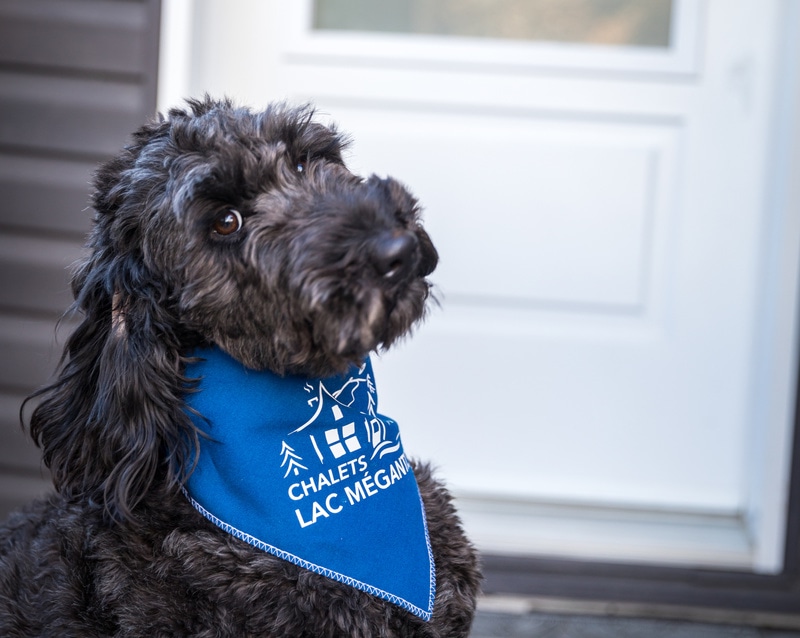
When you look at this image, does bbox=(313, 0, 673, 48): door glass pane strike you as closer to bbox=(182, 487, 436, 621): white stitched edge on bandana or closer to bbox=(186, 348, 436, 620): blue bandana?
bbox=(186, 348, 436, 620): blue bandana

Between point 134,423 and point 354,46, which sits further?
point 354,46

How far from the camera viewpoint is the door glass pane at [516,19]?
2.53m

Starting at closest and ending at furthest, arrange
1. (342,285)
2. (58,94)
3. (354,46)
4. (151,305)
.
Answer: 1. (342,285)
2. (151,305)
3. (58,94)
4. (354,46)

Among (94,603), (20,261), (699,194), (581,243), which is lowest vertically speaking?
(94,603)

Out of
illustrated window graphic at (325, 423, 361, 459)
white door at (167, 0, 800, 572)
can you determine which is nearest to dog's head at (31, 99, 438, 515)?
illustrated window graphic at (325, 423, 361, 459)

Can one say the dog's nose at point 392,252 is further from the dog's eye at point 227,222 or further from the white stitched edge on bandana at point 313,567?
the white stitched edge on bandana at point 313,567

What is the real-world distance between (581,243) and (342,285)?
1.59m

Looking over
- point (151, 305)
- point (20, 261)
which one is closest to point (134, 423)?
point (151, 305)

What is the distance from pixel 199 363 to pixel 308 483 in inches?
9.8

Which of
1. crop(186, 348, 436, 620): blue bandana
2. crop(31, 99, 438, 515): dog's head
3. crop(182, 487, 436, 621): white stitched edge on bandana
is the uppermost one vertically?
crop(31, 99, 438, 515): dog's head

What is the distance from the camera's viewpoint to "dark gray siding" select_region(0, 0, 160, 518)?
2.36 metres

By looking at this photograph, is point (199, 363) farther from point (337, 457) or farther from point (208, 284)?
point (337, 457)

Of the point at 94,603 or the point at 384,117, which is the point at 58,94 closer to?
the point at 384,117

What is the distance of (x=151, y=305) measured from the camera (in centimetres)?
125
